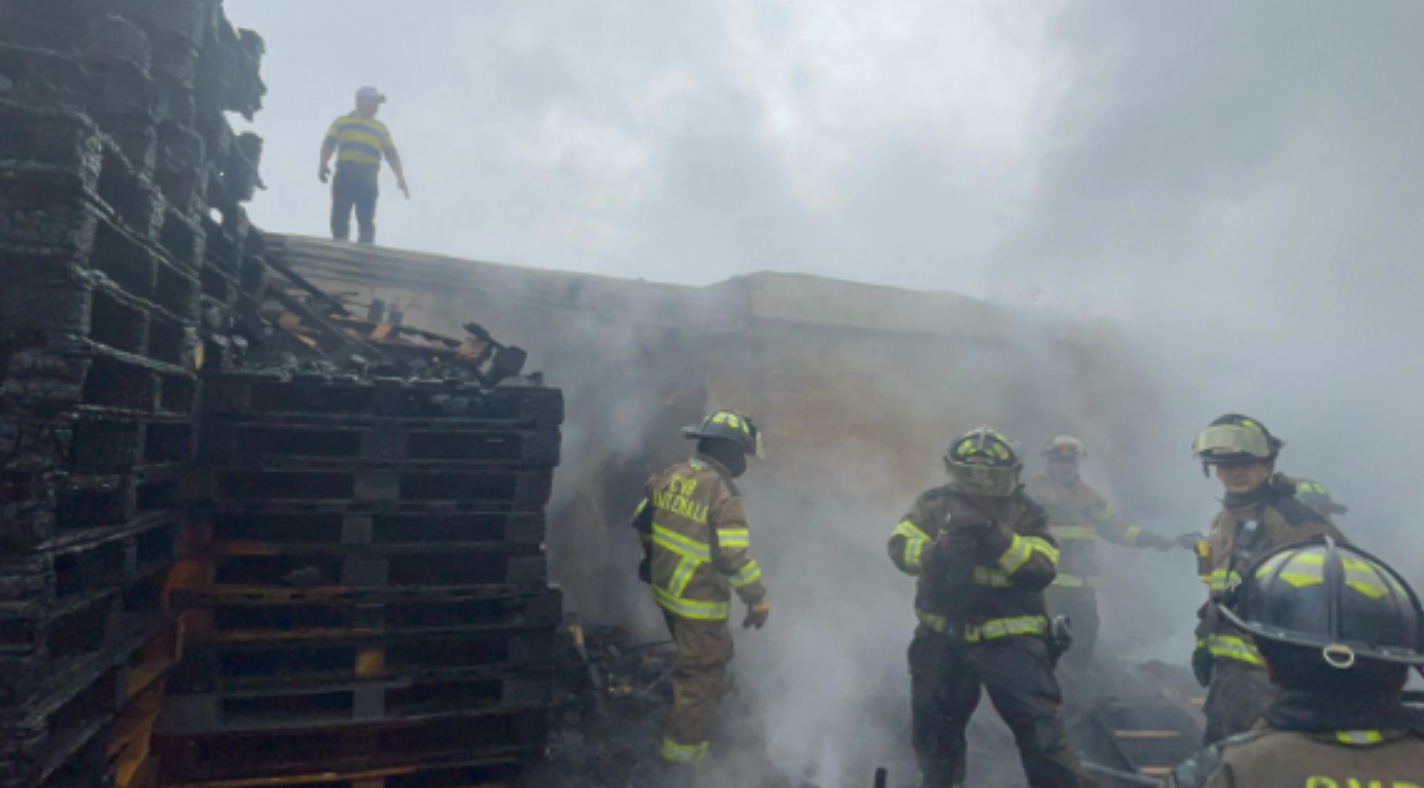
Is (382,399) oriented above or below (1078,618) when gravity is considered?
above

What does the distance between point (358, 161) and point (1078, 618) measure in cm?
780

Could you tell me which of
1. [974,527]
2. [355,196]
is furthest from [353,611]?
[355,196]

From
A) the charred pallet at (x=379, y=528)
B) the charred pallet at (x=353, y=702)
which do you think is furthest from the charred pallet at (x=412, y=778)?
the charred pallet at (x=379, y=528)

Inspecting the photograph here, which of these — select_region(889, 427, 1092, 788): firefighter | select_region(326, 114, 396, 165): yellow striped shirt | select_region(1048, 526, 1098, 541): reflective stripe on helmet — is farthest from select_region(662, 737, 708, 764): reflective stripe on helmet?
select_region(326, 114, 396, 165): yellow striped shirt

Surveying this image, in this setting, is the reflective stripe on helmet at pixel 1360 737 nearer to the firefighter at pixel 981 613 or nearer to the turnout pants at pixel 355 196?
the firefighter at pixel 981 613

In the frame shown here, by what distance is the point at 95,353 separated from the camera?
218 centimetres

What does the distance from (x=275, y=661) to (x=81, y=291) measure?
189 cm

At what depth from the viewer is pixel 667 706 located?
202 inches

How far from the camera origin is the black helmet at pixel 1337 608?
5.33 ft

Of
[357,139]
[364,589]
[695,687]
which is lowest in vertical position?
[695,687]

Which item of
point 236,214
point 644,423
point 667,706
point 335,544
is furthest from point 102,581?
point 644,423

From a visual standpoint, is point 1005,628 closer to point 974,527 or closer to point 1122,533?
point 974,527

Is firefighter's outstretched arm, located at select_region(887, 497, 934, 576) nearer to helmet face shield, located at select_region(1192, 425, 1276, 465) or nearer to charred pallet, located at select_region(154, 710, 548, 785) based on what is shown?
helmet face shield, located at select_region(1192, 425, 1276, 465)

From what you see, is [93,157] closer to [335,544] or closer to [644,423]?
[335,544]
